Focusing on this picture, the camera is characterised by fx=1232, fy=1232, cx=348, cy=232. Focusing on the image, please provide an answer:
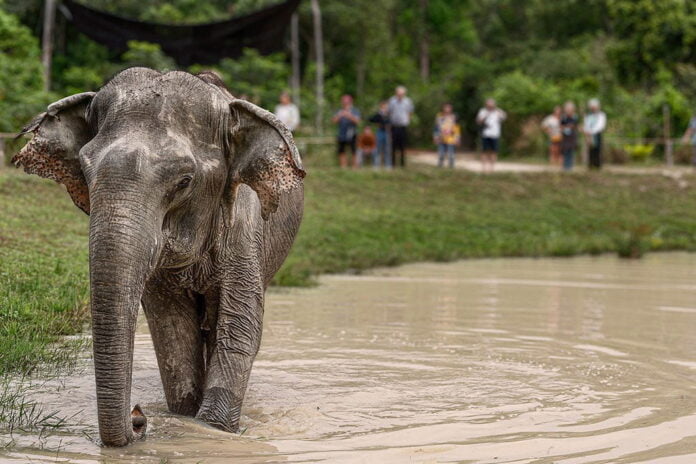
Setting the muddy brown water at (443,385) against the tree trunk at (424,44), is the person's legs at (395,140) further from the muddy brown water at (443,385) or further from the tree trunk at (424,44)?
the tree trunk at (424,44)

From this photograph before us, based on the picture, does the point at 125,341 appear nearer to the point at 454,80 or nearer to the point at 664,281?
the point at 664,281

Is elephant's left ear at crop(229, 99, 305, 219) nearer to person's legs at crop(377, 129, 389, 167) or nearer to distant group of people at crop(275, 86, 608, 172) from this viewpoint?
distant group of people at crop(275, 86, 608, 172)

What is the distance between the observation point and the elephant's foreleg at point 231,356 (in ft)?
22.4

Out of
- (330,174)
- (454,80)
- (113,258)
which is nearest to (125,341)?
(113,258)

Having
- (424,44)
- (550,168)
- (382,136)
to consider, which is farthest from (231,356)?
(424,44)

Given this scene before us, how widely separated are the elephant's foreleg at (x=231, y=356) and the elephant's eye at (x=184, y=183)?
3.27 feet

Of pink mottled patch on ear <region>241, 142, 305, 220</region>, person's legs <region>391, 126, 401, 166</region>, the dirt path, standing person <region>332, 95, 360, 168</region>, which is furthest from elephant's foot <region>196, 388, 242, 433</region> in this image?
the dirt path

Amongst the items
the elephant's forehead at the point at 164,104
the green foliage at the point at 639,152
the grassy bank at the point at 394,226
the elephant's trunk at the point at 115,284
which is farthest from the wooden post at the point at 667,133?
the elephant's trunk at the point at 115,284

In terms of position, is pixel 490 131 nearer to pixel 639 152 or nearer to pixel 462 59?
pixel 639 152

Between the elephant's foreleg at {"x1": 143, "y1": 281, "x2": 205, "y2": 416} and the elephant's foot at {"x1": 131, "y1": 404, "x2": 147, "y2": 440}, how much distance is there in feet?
2.69

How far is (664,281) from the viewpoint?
15.8 metres

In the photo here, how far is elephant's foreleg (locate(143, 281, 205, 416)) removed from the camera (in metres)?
7.05

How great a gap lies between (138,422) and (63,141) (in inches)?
60.0

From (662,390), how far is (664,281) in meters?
7.64
